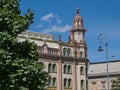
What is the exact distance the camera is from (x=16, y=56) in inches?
1089

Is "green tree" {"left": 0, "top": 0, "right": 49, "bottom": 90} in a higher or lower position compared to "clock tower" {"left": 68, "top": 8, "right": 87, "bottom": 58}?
lower

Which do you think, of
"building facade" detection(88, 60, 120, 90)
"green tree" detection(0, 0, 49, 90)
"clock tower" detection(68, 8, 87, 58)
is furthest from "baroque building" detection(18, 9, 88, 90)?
"green tree" detection(0, 0, 49, 90)

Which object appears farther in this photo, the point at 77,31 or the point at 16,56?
the point at 77,31

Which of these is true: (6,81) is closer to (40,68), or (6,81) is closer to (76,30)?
(40,68)

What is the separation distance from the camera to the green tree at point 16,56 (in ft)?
86.9

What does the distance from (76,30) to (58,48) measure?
22.5 ft

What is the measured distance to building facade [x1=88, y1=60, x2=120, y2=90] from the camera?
100312mm

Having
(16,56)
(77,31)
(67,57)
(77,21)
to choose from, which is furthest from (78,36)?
A: (16,56)

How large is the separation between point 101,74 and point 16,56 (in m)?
75.5

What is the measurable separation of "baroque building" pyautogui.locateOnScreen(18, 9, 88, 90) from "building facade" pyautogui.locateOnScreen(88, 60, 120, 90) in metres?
8.60

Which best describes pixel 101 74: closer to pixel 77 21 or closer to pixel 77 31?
pixel 77 31

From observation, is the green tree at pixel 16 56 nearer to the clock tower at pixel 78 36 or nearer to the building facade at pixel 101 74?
the clock tower at pixel 78 36

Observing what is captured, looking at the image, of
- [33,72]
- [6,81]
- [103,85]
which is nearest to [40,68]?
[33,72]

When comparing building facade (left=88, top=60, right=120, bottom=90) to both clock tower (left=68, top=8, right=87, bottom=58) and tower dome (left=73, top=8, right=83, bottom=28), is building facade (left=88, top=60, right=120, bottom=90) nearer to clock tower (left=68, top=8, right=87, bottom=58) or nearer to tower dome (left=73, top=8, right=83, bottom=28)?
clock tower (left=68, top=8, right=87, bottom=58)
